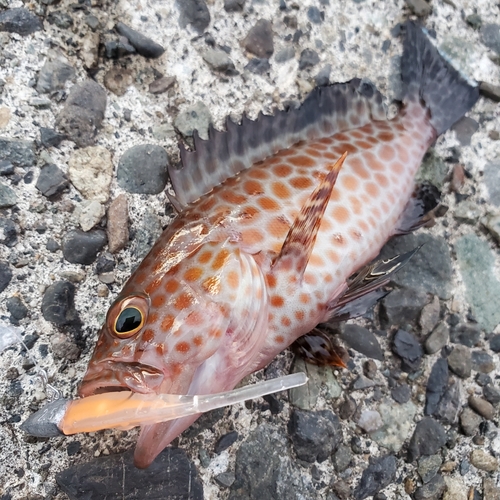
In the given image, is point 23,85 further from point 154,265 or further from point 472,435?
point 472,435

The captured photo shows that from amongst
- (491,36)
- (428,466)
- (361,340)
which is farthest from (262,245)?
(491,36)

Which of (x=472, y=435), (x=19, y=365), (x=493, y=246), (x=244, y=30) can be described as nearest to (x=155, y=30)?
(x=244, y=30)

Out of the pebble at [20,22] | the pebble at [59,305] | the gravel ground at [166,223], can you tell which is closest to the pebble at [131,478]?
the gravel ground at [166,223]

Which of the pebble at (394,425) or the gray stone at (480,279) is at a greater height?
the gray stone at (480,279)

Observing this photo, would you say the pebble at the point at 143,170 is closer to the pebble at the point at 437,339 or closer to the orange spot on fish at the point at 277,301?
the orange spot on fish at the point at 277,301

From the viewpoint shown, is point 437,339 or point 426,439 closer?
point 426,439

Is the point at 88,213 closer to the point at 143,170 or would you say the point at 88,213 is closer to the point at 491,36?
the point at 143,170

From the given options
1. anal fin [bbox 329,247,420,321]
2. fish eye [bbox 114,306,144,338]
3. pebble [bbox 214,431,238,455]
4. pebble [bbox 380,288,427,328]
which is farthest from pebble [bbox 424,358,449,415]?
fish eye [bbox 114,306,144,338]
